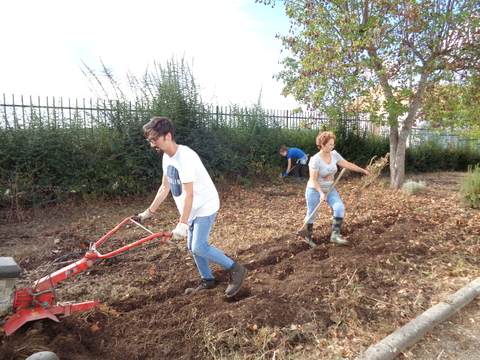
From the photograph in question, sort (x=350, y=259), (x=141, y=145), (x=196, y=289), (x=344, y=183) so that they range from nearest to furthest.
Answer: (x=196, y=289) → (x=350, y=259) → (x=141, y=145) → (x=344, y=183)

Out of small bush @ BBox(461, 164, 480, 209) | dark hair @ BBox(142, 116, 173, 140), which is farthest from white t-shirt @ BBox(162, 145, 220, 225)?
small bush @ BBox(461, 164, 480, 209)

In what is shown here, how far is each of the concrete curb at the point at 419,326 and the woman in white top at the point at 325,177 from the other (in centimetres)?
177

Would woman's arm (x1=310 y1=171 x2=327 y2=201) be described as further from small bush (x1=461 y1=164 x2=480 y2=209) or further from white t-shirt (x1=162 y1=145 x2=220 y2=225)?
small bush (x1=461 y1=164 x2=480 y2=209)

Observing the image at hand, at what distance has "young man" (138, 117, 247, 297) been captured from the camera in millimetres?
3279

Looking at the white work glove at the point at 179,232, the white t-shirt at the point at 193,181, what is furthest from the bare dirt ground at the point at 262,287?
the white t-shirt at the point at 193,181

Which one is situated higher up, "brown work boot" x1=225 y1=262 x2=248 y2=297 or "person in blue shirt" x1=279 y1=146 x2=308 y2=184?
"person in blue shirt" x1=279 y1=146 x2=308 y2=184

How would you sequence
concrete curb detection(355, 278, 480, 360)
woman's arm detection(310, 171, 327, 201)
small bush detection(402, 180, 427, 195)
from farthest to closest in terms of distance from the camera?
1. small bush detection(402, 180, 427, 195)
2. woman's arm detection(310, 171, 327, 201)
3. concrete curb detection(355, 278, 480, 360)

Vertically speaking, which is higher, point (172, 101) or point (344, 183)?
point (172, 101)

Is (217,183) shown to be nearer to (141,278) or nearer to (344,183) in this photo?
(344,183)

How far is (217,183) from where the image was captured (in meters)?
10.8

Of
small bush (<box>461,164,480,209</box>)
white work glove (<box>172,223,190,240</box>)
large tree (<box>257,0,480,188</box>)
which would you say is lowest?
small bush (<box>461,164,480,209</box>)

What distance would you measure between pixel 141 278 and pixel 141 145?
5.30 meters

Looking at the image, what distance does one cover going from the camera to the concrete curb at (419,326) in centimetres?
284

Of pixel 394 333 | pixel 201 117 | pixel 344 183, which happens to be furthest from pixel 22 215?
pixel 344 183
